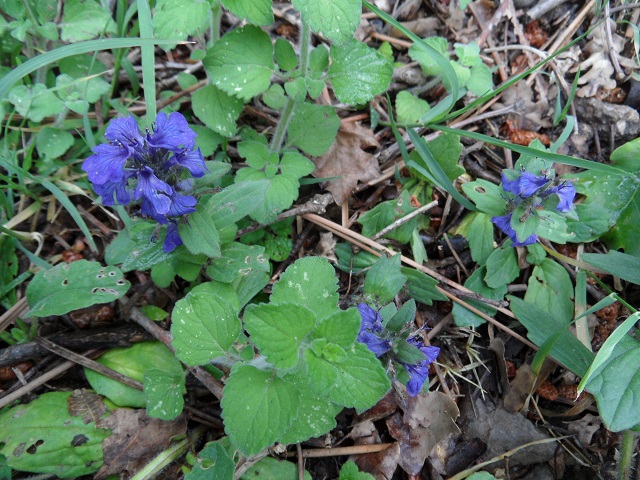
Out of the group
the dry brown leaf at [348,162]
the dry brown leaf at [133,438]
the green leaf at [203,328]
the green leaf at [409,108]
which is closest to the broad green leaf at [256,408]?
the green leaf at [203,328]

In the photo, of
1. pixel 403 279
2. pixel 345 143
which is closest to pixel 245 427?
pixel 403 279

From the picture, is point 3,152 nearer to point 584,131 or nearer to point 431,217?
point 431,217

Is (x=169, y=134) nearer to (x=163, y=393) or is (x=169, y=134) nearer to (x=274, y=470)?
(x=163, y=393)

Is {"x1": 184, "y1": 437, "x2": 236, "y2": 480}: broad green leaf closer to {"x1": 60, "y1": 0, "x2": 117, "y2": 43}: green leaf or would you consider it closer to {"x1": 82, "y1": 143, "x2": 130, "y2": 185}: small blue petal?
{"x1": 82, "y1": 143, "x2": 130, "y2": 185}: small blue petal

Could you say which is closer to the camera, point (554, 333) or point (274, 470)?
point (274, 470)

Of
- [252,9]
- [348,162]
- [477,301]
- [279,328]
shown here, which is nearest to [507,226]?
[477,301]

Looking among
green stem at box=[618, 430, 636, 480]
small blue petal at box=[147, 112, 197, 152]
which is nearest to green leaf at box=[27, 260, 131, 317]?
small blue petal at box=[147, 112, 197, 152]

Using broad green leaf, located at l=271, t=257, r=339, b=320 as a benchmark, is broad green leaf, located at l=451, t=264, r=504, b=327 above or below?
below
